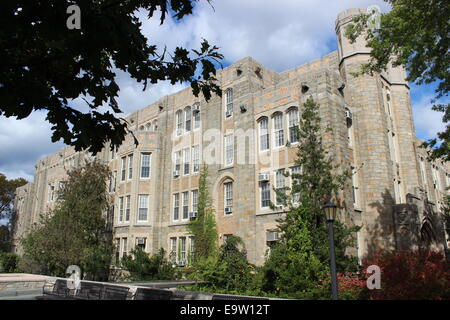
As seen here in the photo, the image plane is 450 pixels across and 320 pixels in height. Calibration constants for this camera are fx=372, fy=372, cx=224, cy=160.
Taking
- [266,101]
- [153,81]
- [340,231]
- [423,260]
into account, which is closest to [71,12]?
[153,81]

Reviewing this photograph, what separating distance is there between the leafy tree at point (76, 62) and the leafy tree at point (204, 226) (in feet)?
60.6

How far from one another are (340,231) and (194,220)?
37.4 ft

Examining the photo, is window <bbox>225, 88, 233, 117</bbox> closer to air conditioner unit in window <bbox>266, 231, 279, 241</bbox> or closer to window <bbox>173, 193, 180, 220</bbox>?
window <bbox>173, 193, 180, 220</bbox>

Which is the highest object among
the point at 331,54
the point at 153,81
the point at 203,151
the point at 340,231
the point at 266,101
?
the point at 331,54

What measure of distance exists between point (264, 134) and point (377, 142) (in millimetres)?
6565

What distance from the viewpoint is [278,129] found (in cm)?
2175

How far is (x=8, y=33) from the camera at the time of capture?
4.10 m

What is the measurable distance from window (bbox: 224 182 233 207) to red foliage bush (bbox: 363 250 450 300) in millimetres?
13464

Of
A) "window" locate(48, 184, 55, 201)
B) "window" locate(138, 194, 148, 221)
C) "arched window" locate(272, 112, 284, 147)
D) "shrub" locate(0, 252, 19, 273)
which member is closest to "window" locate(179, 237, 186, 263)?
"window" locate(138, 194, 148, 221)

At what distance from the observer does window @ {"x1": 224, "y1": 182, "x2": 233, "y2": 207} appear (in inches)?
938

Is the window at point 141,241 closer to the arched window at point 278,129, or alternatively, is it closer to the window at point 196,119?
the window at point 196,119
